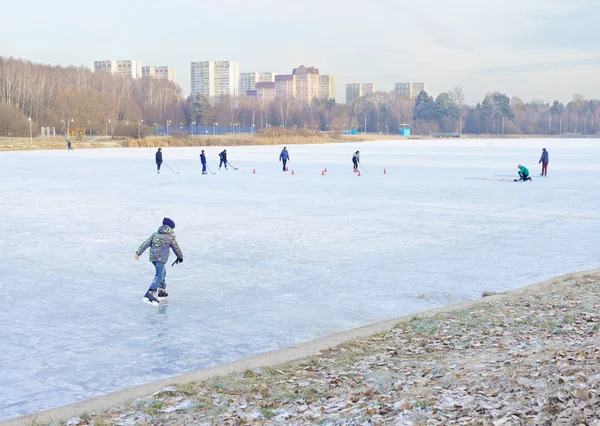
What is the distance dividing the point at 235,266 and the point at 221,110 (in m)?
124

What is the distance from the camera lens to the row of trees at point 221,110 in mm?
90500

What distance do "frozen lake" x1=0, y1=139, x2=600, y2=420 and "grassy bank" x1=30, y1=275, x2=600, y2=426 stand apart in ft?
2.26

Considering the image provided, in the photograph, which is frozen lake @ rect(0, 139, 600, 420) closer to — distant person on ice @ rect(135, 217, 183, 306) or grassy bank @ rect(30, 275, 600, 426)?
distant person on ice @ rect(135, 217, 183, 306)

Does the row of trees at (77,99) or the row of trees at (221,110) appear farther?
the row of trees at (221,110)

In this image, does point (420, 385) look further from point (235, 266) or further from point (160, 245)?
point (235, 266)

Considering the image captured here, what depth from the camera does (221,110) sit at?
132 meters

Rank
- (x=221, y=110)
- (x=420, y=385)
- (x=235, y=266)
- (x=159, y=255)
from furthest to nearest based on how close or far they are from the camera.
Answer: (x=221, y=110)
(x=235, y=266)
(x=159, y=255)
(x=420, y=385)

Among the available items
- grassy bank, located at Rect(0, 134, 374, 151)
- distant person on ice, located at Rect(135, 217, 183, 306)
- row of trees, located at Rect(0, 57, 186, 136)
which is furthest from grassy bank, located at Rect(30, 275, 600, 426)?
row of trees, located at Rect(0, 57, 186, 136)

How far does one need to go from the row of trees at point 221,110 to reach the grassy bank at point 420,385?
80.3m

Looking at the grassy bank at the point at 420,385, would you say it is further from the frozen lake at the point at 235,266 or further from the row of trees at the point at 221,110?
the row of trees at the point at 221,110

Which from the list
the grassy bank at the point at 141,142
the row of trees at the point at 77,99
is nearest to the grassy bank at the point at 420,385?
the grassy bank at the point at 141,142

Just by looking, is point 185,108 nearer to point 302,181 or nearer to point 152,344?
point 302,181

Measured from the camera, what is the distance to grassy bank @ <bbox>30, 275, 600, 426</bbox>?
14.3 ft

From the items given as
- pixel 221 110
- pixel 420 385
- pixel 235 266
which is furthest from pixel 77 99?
pixel 420 385
